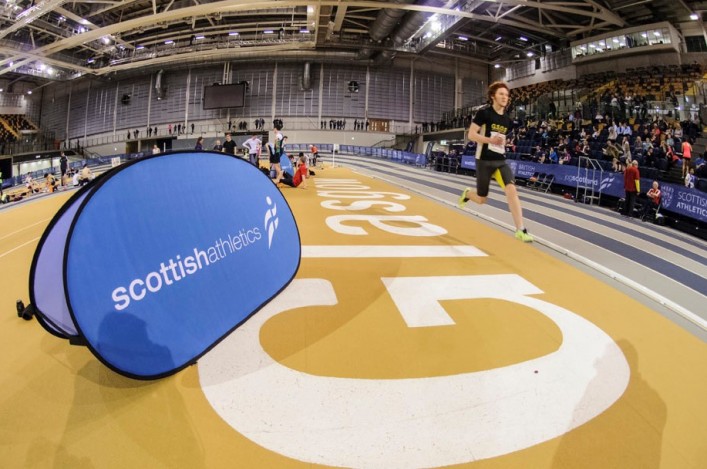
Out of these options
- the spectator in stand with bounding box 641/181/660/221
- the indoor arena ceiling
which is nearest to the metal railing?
the spectator in stand with bounding box 641/181/660/221

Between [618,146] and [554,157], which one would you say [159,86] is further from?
[618,146]

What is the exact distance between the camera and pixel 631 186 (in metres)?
9.88

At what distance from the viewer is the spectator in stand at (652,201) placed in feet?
31.7

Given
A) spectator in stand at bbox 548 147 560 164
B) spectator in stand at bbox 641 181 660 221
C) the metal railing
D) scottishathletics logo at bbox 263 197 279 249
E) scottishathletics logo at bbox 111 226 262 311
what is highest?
spectator in stand at bbox 548 147 560 164

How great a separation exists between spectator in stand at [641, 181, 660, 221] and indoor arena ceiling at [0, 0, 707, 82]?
54.8 ft

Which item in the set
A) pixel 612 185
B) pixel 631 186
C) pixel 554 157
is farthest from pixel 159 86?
pixel 631 186

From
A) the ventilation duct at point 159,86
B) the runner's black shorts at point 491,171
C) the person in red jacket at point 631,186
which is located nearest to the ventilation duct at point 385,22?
the person in red jacket at point 631,186

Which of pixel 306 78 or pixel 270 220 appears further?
pixel 306 78

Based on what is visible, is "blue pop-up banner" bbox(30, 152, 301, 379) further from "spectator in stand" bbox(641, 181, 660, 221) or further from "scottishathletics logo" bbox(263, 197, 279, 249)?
"spectator in stand" bbox(641, 181, 660, 221)

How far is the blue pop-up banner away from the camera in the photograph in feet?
5.72

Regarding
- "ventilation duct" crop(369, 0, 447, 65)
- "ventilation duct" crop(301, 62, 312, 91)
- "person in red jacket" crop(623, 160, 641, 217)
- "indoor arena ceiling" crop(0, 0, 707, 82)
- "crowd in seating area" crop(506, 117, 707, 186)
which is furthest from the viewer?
"ventilation duct" crop(301, 62, 312, 91)

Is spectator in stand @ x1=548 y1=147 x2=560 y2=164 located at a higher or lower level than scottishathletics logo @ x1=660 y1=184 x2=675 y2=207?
higher

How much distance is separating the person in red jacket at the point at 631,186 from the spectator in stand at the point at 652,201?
288 mm

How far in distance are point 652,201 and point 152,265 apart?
12.4 meters
